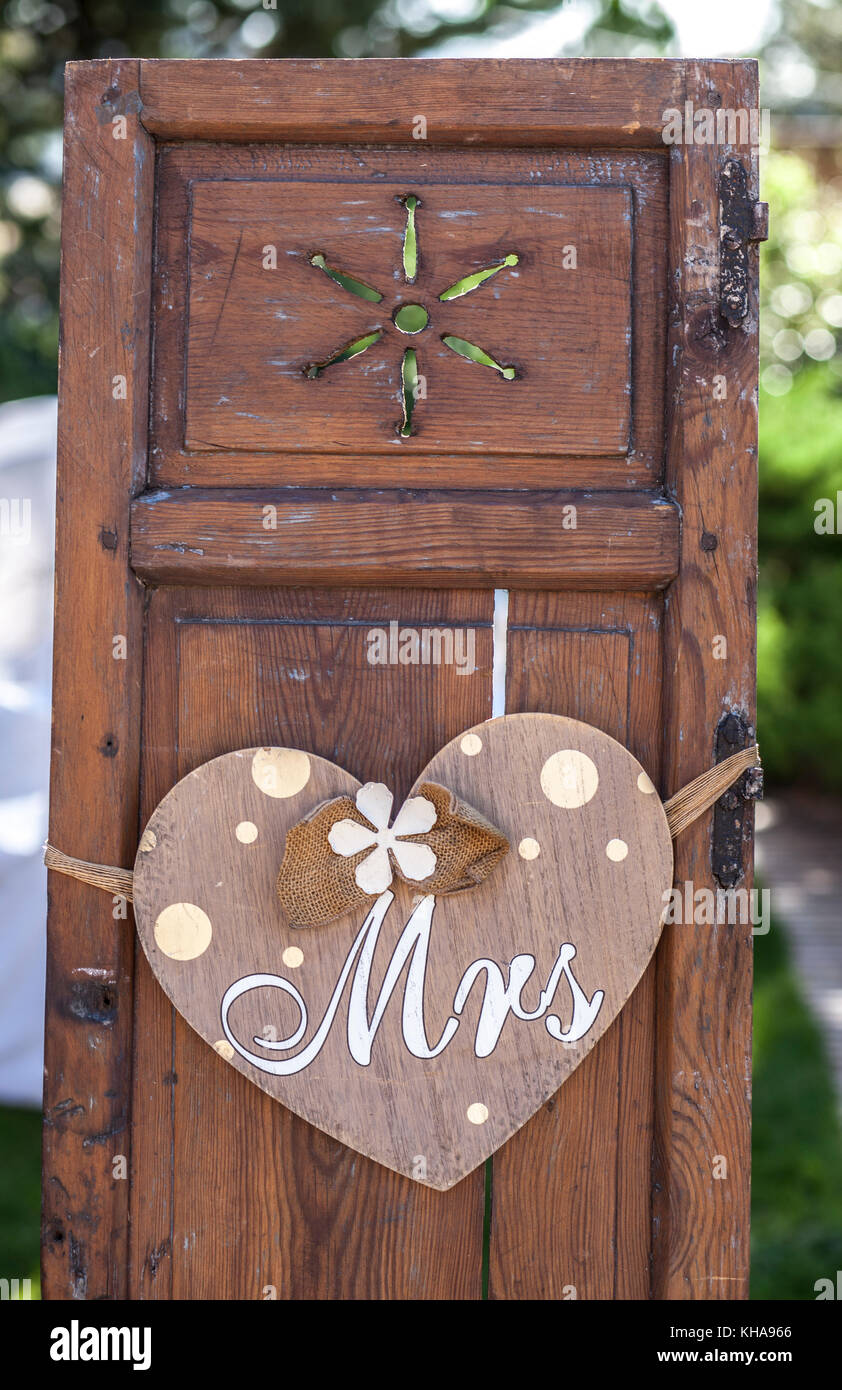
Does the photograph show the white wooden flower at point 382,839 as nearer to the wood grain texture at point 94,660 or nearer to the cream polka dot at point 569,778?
the cream polka dot at point 569,778

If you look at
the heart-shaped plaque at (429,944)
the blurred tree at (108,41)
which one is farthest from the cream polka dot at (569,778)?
the blurred tree at (108,41)

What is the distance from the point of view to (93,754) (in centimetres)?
133

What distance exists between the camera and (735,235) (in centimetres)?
131

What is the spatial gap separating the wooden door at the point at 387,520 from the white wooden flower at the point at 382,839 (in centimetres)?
7

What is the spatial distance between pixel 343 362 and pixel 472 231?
21cm

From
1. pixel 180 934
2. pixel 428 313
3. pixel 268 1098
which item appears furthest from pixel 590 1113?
pixel 428 313

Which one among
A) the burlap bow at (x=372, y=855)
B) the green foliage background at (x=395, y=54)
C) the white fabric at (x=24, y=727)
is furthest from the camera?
the green foliage background at (x=395, y=54)

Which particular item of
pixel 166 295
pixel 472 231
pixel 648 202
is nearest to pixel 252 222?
pixel 166 295

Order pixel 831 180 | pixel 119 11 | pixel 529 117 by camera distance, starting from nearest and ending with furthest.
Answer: pixel 529 117
pixel 119 11
pixel 831 180

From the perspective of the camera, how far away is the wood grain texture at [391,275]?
133cm

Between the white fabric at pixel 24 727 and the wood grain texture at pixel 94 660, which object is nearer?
the wood grain texture at pixel 94 660

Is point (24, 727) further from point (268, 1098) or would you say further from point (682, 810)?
point (682, 810)

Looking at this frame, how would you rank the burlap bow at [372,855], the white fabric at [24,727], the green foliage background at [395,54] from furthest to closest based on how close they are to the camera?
the green foliage background at [395,54], the white fabric at [24,727], the burlap bow at [372,855]

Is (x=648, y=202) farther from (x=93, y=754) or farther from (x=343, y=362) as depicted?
(x=93, y=754)
